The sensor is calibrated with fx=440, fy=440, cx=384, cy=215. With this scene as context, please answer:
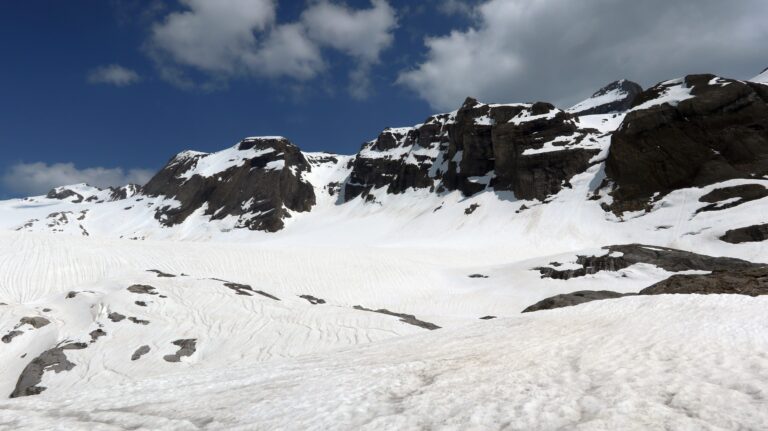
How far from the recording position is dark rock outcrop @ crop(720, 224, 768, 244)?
54159mm

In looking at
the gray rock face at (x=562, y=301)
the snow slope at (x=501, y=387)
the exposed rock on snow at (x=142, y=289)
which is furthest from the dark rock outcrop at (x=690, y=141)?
the snow slope at (x=501, y=387)

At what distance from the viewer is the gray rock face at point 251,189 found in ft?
488

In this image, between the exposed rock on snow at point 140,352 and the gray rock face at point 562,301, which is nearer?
the exposed rock on snow at point 140,352

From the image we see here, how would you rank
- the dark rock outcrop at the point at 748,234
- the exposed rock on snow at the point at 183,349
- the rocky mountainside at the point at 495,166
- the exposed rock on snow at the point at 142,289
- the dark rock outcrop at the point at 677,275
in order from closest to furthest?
the dark rock outcrop at the point at 677,275 → the exposed rock on snow at the point at 183,349 → the exposed rock on snow at the point at 142,289 → the dark rock outcrop at the point at 748,234 → the rocky mountainside at the point at 495,166

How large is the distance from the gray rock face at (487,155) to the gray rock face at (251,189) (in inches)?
874

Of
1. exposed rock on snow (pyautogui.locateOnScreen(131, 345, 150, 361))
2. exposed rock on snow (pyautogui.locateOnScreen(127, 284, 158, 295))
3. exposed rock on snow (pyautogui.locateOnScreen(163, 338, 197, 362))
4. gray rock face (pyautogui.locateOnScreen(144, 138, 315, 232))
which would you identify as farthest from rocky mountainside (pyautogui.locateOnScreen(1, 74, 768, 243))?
exposed rock on snow (pyautogui.locateOnScreen(131, 345, 150, 361))

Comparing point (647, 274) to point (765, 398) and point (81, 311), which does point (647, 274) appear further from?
point (81, 311)

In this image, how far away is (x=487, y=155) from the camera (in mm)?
119250

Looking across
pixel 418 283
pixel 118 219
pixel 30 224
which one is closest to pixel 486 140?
pixel 418 283

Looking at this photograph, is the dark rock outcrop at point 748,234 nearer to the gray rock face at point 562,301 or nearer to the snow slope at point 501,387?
the gray rock face at point 562,301

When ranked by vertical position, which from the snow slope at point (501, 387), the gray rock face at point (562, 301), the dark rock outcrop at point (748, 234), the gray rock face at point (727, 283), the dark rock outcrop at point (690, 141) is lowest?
the gray rock face at point (562, 301)

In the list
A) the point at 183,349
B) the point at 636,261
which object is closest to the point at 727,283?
the point at 183,349

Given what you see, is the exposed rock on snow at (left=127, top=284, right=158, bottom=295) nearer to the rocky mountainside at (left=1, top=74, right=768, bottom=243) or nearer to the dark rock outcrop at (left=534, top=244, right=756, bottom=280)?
the dark rock outcrop at (left=534, top=244, right=756, bottom=280)

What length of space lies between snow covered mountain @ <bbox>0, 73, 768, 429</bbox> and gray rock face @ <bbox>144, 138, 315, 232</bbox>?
1500 millimetres
